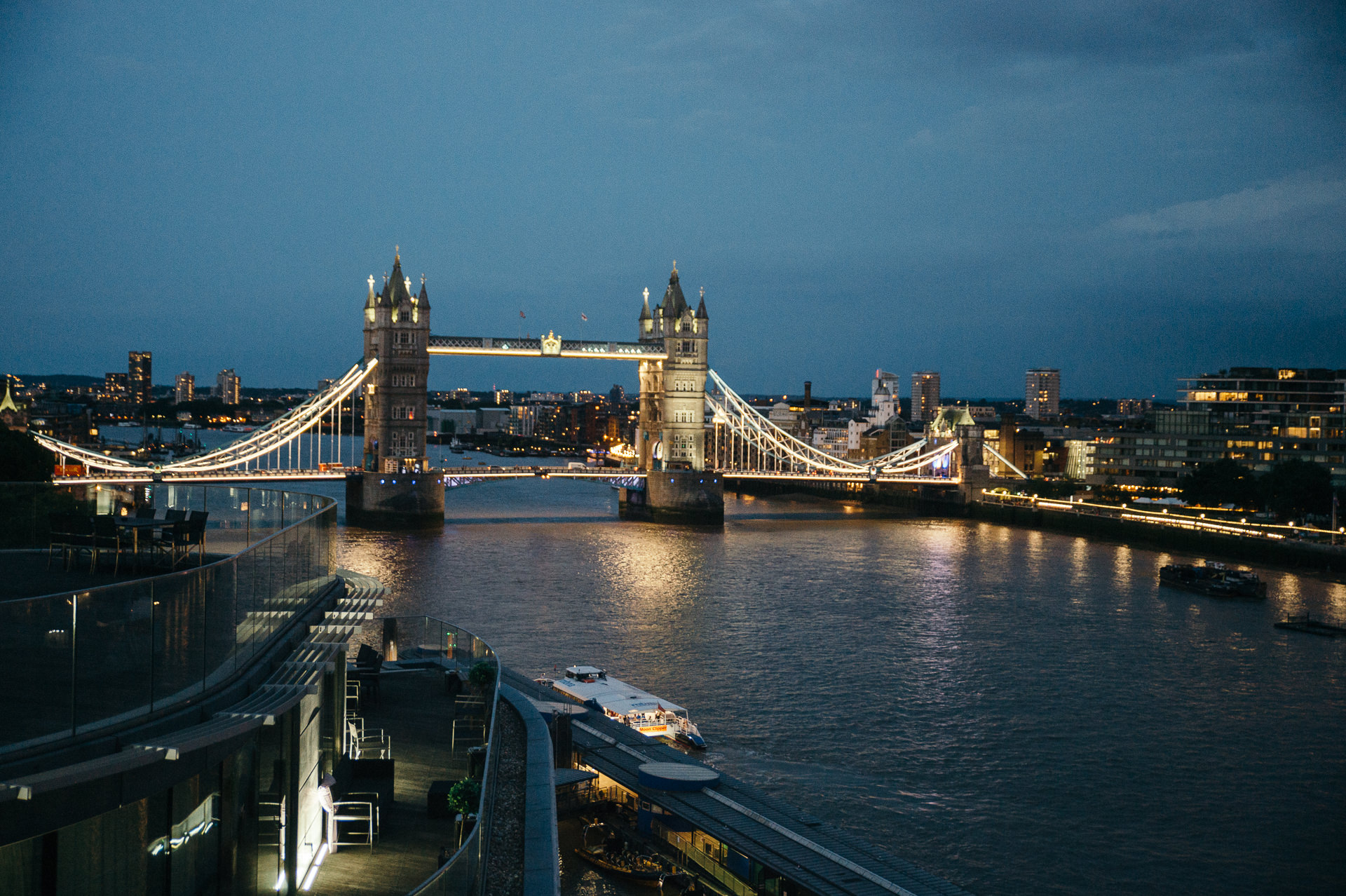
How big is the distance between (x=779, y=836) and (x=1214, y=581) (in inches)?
1038

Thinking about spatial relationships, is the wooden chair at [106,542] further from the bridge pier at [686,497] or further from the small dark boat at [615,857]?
the bridge pier at [686,497]

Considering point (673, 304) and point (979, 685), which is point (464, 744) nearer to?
point (979, 685)

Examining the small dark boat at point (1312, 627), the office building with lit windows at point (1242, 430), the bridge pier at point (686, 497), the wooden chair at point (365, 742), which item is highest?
the office building with lit windows at point (1242, 430)

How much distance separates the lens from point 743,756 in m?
17.3

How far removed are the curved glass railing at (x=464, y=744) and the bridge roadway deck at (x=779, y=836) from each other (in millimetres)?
3305

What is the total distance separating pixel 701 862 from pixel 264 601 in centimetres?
766

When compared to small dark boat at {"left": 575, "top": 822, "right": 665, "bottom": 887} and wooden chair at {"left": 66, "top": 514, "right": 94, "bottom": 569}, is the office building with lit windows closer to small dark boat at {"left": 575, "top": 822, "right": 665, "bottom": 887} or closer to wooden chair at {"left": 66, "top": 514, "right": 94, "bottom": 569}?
small dark boat at {"left": 575, "top": 822, "right": 665, "bottom": 887}

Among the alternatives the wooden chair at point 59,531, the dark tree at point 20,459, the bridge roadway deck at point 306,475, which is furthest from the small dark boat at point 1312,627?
the dark tree at point 20,459

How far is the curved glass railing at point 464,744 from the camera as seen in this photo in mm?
5605

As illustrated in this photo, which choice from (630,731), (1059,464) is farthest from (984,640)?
(1059,464)

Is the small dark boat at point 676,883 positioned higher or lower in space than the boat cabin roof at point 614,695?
lower

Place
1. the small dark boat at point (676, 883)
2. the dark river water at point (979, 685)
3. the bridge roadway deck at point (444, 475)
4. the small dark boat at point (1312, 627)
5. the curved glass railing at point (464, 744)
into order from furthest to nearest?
1. the bridge roadway deck at point (444, 475)
2. the small dark boat at point (1312, 627)
3. the dark river water at point (979, 685)
4. the small dark boat at point (676, 883)
5. the curved glass railing at point (464, 744)

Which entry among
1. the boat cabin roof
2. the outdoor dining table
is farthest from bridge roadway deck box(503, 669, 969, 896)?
the outdoor dining table

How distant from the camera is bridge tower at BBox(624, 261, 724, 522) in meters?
53.1
